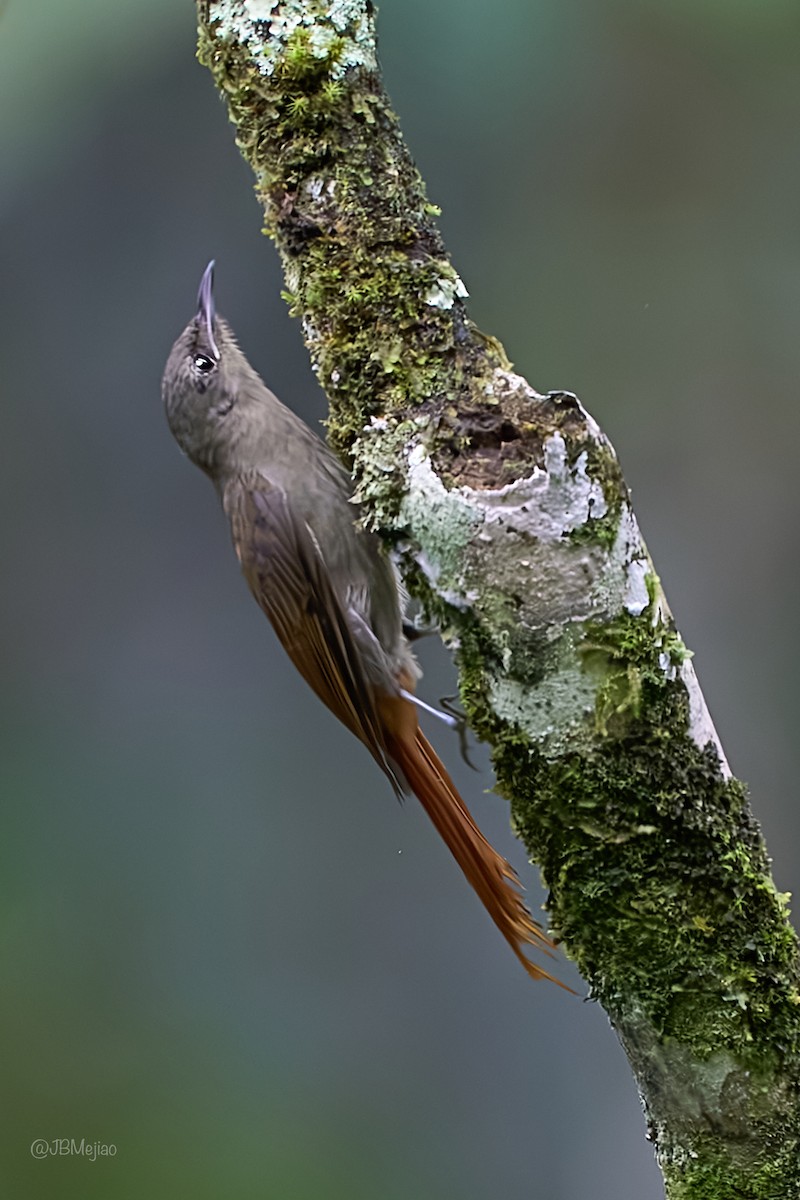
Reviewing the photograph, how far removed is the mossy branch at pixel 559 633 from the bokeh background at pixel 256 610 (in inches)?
85.8

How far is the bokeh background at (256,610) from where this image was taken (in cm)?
376

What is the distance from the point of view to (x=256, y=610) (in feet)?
13.0

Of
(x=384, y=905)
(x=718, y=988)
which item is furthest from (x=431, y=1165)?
(x=718, y=988)

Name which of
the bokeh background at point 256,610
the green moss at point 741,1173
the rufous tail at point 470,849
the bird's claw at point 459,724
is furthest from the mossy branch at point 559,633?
the bokeh background at point 256,610

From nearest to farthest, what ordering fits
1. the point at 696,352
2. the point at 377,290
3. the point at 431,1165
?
the point at 377,290 < the point at 431,1165 < the point at 696,352

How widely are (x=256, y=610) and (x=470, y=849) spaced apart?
2241 millimetres

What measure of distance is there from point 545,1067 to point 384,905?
72 cm

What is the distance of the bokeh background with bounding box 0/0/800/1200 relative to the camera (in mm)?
3758

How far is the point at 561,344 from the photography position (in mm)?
3920

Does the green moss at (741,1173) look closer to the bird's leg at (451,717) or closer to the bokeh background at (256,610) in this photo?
the bird's leg at (451,717)

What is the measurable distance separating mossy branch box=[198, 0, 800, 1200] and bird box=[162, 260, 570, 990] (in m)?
0.45

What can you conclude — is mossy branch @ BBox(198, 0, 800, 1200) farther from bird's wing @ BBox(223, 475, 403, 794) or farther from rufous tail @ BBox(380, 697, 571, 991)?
bird's wing @ BBox(223, 475, 403, 794)

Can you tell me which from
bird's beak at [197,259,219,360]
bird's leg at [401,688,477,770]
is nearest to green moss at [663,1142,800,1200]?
bird's leg at [401,688,477,770]

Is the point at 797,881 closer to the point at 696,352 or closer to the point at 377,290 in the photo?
the point at 696,352
